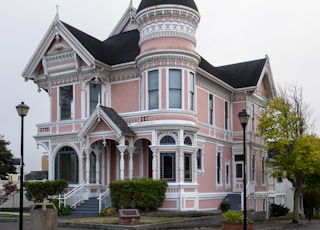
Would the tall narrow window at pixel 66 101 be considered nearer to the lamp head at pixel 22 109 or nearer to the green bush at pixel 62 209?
the green bush at pixel 62 209

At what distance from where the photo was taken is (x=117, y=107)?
28719 millimetres

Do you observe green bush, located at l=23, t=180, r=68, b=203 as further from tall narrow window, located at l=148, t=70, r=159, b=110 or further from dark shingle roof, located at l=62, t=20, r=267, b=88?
dark shingle roof, located at l=62, t=20, r=267, b=88

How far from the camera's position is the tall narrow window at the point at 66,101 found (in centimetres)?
2975

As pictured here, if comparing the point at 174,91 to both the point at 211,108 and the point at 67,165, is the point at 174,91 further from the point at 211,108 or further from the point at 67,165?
the point at 67,165

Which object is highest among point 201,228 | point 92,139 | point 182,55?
point 182,55

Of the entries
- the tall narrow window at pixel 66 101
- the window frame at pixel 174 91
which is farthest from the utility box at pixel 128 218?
the tall narrow window at pixel 66 101

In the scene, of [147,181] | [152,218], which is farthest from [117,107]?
[152,218]

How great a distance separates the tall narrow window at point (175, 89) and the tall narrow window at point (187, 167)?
8.90 feet

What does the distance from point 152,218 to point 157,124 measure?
5.33 metres

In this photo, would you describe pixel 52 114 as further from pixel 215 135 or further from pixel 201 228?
pixel 201 228

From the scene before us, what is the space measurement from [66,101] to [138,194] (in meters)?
9.16

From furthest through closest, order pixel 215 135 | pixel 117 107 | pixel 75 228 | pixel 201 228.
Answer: pixel 215 135 < pixel 117 107 < pixel 201 228 < pixel 75 228

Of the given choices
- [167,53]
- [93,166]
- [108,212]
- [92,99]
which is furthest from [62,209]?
[167,53]

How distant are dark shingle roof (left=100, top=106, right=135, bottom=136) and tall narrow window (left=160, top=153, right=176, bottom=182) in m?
2.21
